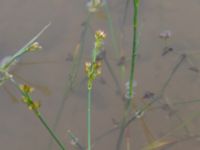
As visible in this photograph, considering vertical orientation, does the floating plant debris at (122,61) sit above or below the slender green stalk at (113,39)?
below

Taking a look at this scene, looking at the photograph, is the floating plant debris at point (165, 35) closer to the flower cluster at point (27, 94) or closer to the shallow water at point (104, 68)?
the shallow water at point (104, 68)

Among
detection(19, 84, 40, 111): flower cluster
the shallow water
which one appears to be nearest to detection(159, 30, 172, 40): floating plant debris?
the shallow water

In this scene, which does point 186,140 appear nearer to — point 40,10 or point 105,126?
point 105,126

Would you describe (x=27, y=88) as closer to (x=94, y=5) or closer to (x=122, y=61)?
(x=122, y=61)

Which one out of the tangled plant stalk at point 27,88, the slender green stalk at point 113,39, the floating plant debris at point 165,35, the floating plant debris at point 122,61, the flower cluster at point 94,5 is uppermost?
the tangled plant stalk at point 27,88

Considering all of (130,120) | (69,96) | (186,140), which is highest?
(69,96)

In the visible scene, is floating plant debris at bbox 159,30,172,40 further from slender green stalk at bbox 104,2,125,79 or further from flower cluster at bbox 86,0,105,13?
flower cluster at bbox 86,0,105,13

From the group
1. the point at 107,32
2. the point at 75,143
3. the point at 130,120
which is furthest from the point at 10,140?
the point at 107,32

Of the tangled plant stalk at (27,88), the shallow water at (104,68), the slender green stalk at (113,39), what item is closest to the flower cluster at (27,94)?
the tangled plant stalk at (27,88)
